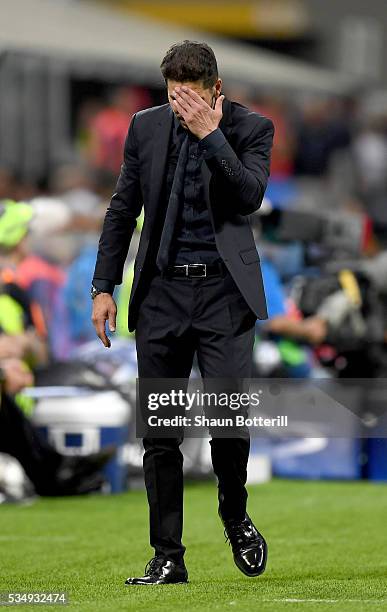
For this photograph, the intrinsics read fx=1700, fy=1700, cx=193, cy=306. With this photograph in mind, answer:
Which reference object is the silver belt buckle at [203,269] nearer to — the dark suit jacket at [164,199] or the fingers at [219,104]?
the dark suit jacket at [164,199]

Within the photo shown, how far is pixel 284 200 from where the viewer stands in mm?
19406

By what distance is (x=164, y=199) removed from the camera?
6.57 m

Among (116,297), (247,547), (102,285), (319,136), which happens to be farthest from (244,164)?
(319,136)

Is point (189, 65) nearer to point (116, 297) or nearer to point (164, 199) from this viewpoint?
point (164, 199)

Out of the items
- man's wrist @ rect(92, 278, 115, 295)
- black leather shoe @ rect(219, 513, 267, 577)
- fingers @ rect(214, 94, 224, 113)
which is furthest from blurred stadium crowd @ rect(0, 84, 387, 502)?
fingers @ rect(214, 94, 224, 113)

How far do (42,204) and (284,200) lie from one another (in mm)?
5550

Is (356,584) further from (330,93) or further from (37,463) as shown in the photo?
(330,93)

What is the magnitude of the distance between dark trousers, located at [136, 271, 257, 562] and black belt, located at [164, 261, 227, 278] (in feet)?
0.06

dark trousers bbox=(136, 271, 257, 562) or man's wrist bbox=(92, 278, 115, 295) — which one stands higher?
man's wrist bbox=(92, 278, 115, 295)

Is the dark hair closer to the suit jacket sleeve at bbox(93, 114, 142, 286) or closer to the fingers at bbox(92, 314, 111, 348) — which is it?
the suit jacket sleeve at bbox(93, 114, 142, 286)

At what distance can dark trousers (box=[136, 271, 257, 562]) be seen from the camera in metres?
6.57

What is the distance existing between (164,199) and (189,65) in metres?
0.59

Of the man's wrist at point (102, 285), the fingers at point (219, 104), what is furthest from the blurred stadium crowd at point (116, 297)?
the fingers at point (219, 104)

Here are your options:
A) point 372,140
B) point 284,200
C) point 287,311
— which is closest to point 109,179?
point 284,200
